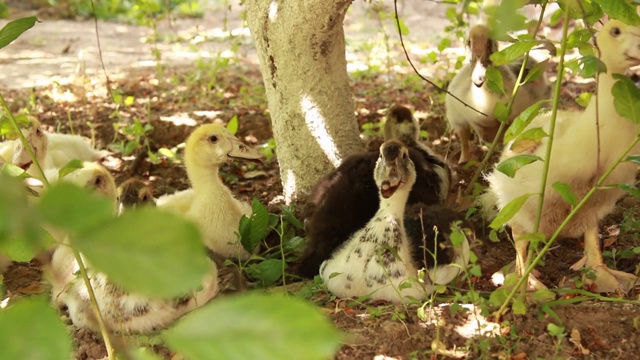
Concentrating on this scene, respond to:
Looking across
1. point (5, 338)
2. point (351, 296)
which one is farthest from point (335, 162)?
point (5, 338)

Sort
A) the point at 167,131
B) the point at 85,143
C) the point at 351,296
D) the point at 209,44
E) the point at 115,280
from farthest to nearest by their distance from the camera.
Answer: the point at 209,44 → the point at 167,131 → the point at 85,143 → the point at 351,296 → the point at 115,280

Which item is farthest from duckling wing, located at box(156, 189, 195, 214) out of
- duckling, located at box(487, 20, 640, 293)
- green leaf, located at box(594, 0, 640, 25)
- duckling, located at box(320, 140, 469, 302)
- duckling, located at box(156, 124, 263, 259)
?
green leaf, located at box(594, 0, 640, 25)

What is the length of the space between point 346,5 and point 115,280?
3697 millimetres

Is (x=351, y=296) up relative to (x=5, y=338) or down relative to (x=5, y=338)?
down

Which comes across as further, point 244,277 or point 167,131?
point 167,131

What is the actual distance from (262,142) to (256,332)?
18.9 ft

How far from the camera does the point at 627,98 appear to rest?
2668 millimetres

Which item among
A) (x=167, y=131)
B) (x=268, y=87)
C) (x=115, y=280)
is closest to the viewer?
(x=115, y=280)

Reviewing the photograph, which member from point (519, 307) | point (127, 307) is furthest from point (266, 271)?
point (519, 307)

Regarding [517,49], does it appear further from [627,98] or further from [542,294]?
[542,294]

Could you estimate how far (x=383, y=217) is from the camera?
3.60m

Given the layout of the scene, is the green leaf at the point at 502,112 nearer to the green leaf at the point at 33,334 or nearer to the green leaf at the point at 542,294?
the green leaf at the point at 542,294

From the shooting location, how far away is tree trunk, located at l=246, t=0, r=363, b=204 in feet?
13.9

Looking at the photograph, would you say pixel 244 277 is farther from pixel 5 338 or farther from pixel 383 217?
pixel 5 338
